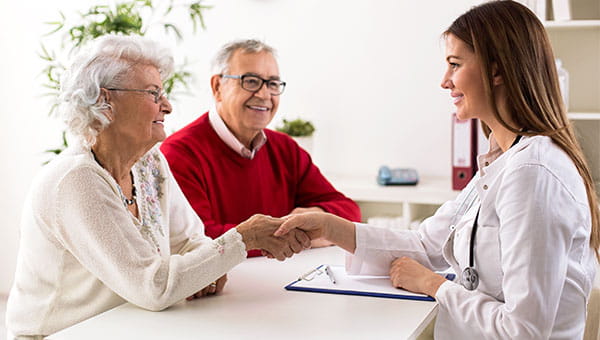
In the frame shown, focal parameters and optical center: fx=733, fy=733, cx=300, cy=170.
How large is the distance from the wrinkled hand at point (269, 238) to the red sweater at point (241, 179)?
49cm

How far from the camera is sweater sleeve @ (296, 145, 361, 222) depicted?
2.78m

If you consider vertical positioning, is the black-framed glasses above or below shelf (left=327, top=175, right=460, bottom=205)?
above

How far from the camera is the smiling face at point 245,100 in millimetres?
2771

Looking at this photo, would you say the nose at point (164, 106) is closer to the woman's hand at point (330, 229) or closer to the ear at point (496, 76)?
the woman's hand at point (330, 229)

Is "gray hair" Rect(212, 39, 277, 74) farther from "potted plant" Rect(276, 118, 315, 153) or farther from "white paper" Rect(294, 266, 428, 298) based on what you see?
"white paper" Rect(294, 266, 428, 298)

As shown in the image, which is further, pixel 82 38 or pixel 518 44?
pixel 82 38

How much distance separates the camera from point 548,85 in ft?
5.46

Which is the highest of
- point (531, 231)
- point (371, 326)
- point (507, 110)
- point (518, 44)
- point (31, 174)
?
point (518, 44)

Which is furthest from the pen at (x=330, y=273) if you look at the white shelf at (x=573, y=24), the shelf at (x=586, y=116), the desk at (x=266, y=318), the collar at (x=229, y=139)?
the white shelf at (x=573, y=24)

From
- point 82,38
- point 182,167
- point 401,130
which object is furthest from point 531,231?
point 82,38

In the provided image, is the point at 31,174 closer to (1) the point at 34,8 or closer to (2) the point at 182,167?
(1) the point at 34,8

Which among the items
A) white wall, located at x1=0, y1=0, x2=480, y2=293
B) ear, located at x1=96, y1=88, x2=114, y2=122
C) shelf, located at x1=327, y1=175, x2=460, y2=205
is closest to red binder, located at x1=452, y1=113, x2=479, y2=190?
shelf, located at x1=327, y1=175, x2=460, y2=205

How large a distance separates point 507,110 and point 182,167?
4.20 feet

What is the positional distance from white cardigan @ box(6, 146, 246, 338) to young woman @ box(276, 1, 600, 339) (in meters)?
0.54
